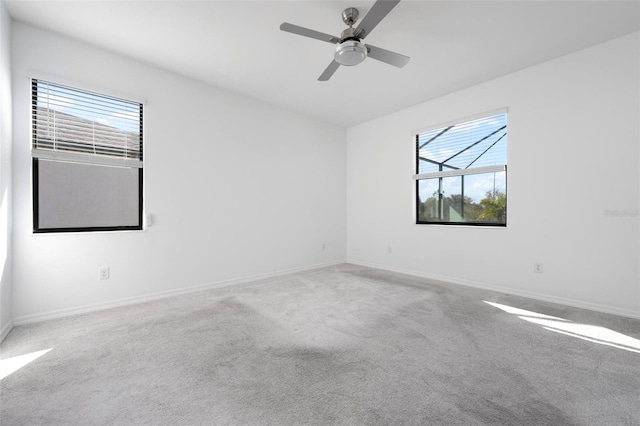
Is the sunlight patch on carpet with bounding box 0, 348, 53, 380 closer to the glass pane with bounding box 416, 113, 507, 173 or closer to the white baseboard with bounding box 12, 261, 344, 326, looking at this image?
the white baseboard with bounding box 12, 261, 344, 326

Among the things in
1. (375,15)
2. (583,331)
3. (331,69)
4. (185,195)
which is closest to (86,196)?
(185,195)

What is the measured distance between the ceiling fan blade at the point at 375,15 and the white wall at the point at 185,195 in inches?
90.1

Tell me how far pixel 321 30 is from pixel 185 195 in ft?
7.91

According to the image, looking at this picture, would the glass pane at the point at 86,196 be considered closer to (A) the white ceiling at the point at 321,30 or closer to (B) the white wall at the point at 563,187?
(A) the white ceiling at the point at 321,30

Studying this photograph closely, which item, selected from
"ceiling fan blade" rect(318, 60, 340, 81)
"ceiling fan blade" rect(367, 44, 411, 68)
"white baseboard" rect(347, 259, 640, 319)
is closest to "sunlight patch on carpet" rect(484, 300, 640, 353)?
"white baseboard" rect(347, 259, 640, 319)

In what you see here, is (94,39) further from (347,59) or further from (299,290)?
(299,290)

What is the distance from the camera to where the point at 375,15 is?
79.4 inches

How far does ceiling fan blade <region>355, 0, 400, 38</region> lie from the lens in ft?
6.11

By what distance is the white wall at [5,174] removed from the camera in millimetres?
2201

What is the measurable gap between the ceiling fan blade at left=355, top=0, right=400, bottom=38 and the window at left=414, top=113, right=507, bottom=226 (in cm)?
244

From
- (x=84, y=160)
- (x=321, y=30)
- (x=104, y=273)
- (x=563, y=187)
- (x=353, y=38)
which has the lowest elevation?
(x=104, y=273)

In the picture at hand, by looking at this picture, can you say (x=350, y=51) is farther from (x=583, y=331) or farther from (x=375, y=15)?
(x=583, y=331)

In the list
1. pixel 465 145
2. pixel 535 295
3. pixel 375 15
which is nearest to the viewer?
pixel 375 15

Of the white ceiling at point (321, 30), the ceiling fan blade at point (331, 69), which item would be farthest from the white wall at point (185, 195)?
the ceiling fan blade at point (331, 69)
